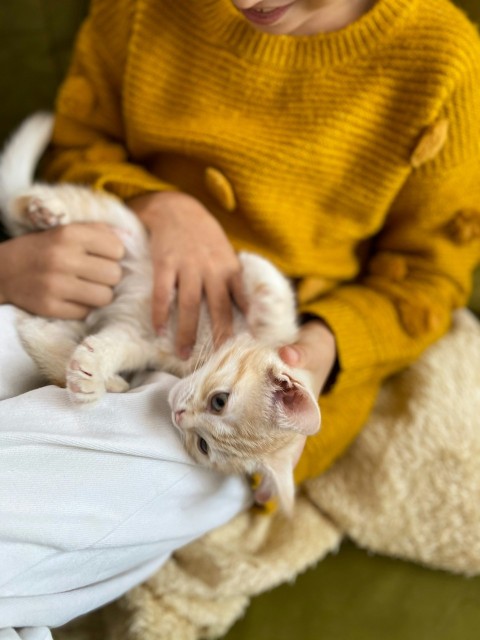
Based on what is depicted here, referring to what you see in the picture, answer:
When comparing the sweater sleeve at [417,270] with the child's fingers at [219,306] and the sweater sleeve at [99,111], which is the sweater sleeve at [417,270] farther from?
the sweater sleeve at [99,111]

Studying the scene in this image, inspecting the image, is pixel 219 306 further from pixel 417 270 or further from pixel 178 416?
pixel 417 270

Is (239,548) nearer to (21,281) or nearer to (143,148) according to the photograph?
(21,281)

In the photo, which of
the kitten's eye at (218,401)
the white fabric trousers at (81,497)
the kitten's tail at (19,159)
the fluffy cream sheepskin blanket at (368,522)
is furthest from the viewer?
the kitten's tail at (19,159)

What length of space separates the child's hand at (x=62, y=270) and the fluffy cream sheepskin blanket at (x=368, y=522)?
0.47 m

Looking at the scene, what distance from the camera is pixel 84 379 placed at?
0.76 meters

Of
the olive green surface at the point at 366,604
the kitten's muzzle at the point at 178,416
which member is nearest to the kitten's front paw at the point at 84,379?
the kitten's muzzle at the point at 178,416

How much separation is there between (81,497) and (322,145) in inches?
25.7

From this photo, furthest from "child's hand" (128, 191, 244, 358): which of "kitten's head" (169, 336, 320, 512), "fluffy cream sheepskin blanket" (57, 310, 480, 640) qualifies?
"fluffy cream sheepskin blanket" (57, 310, 480, 640)

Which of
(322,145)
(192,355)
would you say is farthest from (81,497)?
(322,145)

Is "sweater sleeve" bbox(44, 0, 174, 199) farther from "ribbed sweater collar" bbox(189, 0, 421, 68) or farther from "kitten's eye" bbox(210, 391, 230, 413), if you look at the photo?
"kitten's eye" bbox(210, 391, 230, 413)

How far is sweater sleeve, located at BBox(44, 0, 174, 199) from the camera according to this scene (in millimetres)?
986

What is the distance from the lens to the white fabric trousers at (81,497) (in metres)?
0.71

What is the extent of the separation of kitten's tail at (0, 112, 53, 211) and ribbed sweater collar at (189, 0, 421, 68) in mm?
407

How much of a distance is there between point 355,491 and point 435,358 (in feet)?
1.01
